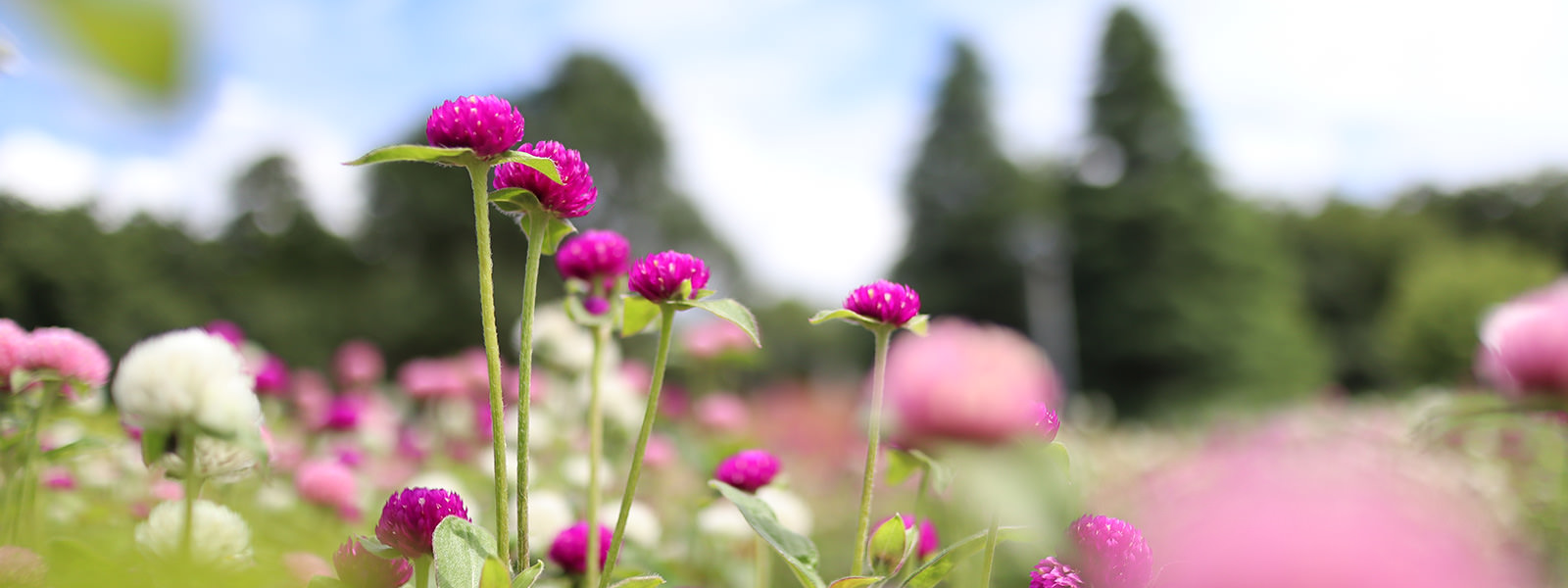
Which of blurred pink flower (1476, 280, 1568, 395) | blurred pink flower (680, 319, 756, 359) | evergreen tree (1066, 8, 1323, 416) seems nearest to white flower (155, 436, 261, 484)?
blurred pink flower (1476, 280, 1568, 395)

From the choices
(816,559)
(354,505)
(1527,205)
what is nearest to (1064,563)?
(816,559)

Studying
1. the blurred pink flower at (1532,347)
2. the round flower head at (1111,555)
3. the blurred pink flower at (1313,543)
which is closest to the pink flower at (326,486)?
the round flower head at (1111,555)

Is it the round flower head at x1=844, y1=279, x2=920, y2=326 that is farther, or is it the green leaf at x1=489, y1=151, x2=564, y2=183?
the round flower head at x1=844, y1=279, x2=920, y2=326

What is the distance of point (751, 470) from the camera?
96 centimetres

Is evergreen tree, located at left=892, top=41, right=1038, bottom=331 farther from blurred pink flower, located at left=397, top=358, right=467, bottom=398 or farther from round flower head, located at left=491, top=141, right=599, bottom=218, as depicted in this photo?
round flower head, located at left=491, top=141, right=599, bottom=218

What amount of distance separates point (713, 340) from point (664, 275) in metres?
1.63

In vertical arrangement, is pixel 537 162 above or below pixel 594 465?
above

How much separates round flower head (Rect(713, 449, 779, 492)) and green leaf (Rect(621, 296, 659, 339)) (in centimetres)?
26

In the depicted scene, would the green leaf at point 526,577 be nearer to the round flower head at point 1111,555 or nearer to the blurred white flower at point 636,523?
the round flower head at point 1111,555

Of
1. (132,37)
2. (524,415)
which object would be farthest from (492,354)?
(132,37)

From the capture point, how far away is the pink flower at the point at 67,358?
693 millimetres

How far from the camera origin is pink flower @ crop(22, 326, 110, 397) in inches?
27.3

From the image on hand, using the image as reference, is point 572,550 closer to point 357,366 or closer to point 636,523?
point 636,523

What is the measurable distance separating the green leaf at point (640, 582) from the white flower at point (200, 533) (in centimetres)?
29
